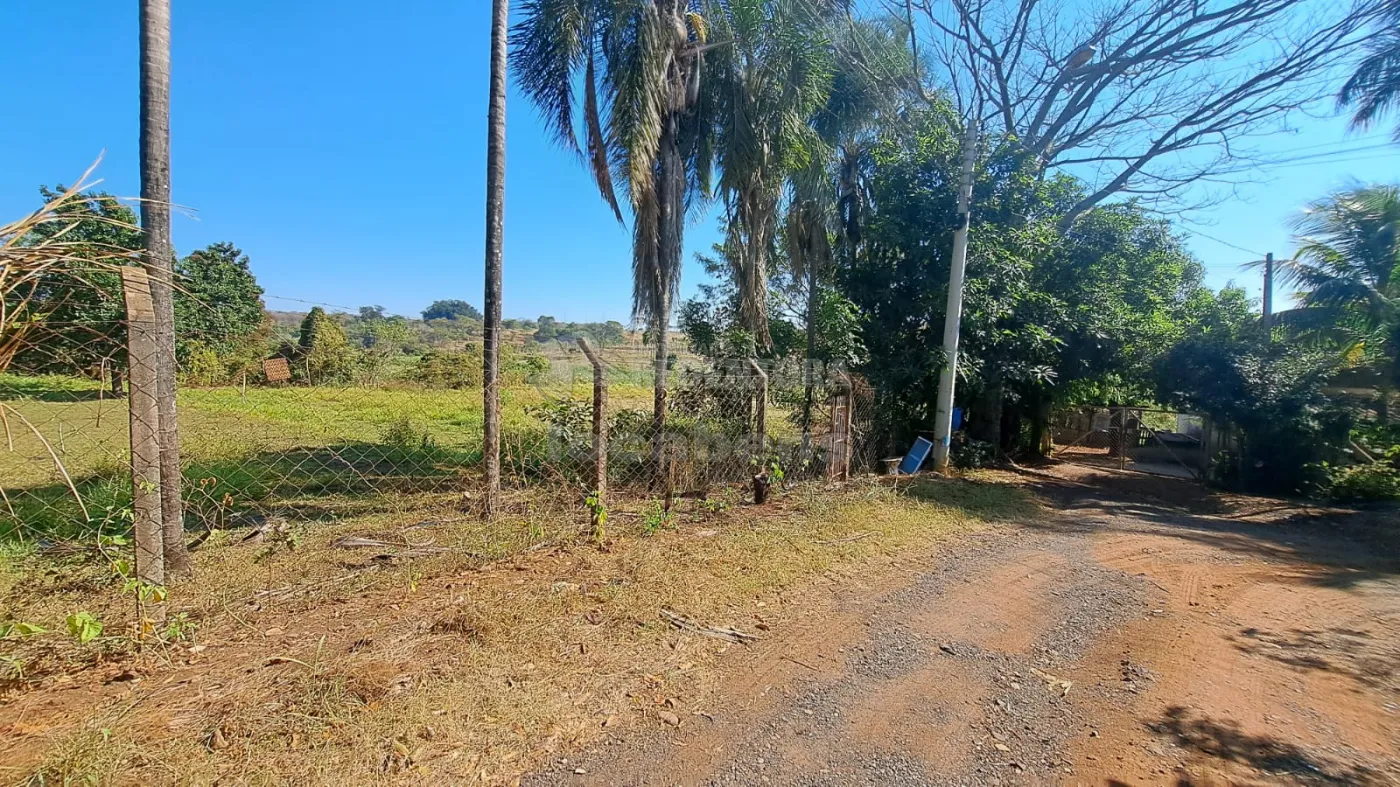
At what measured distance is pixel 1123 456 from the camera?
36.8 feet

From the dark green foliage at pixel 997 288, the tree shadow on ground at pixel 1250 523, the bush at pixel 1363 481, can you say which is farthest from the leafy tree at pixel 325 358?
the bush at pixel 1363 481

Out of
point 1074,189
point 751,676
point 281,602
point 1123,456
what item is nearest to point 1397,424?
point 1123,456

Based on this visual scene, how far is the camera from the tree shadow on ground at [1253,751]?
2.29 m

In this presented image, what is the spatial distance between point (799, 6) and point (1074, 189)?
696 cm

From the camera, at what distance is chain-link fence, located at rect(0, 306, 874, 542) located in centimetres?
414

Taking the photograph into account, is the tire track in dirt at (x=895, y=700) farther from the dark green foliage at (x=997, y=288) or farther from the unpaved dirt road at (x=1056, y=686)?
the dark green foliage at (x=997, y=288)

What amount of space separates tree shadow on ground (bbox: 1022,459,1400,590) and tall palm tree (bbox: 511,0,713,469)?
5.68m

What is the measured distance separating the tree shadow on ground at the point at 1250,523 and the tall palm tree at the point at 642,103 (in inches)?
224

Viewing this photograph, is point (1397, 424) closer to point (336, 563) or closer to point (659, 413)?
point (659, 413)

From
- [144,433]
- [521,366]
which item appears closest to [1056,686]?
[144,433]

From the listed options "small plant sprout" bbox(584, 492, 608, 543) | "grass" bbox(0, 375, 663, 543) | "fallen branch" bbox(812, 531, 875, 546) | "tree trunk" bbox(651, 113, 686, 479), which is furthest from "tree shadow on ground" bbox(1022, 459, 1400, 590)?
"grass" bbox(0, 375, 663, 543)

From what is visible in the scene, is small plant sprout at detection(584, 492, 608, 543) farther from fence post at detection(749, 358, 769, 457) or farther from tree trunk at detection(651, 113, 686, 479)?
tree trunk at detection(651, 113, 686, 479)

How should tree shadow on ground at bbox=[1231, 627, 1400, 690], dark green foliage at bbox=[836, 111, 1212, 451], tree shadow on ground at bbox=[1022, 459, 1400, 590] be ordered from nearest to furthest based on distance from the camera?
1. tree shadow on ground at bbox=[1231, 627, 1400, 690]
2. tree shadow on ground at bbox=[1022, 459, 1400, 590]
3. dark green foliage at bbox=[836, 111, 1212, 451]

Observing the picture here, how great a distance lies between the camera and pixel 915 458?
29.2 feet
